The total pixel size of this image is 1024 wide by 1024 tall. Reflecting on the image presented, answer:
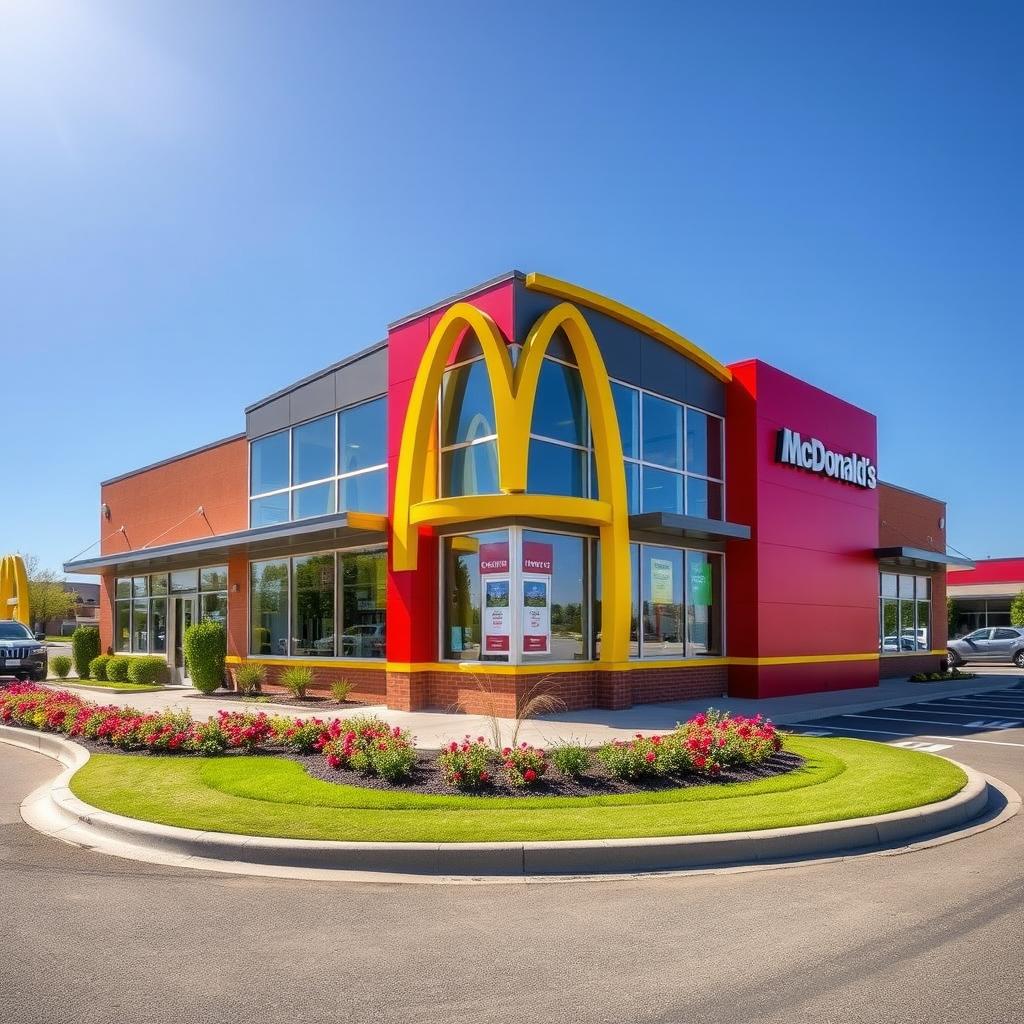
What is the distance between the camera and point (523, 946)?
532 cm

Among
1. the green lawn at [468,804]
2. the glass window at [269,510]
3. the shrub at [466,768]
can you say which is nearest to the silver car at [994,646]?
the glass window at [269,510]

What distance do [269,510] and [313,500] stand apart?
2.12 meters

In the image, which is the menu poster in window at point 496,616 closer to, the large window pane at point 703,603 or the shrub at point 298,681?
the shrub at point 298,681

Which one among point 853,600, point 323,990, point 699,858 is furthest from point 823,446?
point 323,990

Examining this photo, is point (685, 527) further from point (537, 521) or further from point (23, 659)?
point (23, 659)

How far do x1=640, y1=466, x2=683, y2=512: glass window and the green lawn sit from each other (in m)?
8.49

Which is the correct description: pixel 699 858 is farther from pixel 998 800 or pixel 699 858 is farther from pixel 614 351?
pixel 614 351

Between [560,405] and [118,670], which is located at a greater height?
[560,405]

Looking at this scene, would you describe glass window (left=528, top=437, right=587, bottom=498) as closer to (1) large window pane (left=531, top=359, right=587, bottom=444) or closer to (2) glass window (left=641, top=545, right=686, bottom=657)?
(1) large window pane (left=531, top=359, right=587, bottom=444)

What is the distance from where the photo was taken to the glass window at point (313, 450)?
20.7 meters

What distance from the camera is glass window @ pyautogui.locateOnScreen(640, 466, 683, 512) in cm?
1848

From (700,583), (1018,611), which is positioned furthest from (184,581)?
(1018,611)

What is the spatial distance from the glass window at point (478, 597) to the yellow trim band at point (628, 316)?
14.8ft

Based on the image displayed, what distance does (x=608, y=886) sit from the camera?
6609 millimetres
